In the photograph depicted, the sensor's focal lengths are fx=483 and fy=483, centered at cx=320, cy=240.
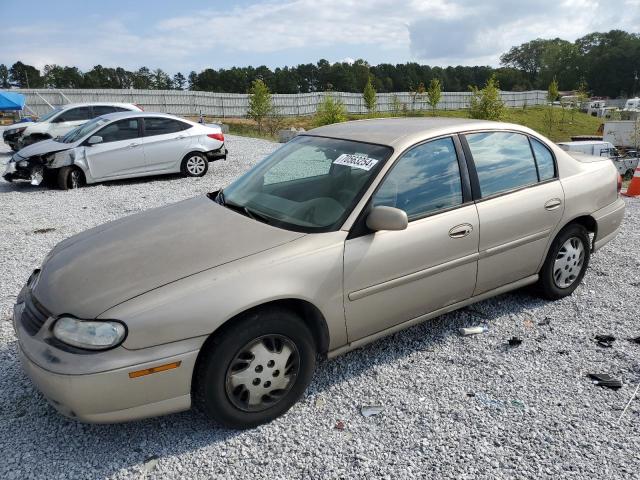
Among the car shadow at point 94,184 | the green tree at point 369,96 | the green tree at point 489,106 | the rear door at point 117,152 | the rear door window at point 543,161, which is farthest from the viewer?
the green tree at point 369,96

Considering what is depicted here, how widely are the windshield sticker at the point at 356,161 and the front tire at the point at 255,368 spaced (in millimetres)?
1129

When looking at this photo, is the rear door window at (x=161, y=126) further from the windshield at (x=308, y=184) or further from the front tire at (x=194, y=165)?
the windshield at (x=308, y=184)

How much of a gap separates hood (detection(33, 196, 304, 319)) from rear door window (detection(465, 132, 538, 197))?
162cm

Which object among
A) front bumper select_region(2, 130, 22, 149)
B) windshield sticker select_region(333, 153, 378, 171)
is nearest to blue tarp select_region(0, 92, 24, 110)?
front bumper select_region(2, 130, 22, 149)

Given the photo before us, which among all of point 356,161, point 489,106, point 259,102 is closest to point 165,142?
point 356,161

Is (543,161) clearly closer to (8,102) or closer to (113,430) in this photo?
(113,430)

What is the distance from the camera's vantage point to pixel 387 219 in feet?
9.39

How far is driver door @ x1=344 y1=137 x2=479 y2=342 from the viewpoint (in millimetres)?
2969

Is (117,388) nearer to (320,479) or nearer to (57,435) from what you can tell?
(57,435)

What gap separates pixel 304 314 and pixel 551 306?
8.16 ft

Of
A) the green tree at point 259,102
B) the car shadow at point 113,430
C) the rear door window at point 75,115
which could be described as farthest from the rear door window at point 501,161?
the green tree at point 259,102

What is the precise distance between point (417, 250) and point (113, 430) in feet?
6.95

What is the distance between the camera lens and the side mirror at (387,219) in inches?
112

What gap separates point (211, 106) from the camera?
137 ft
